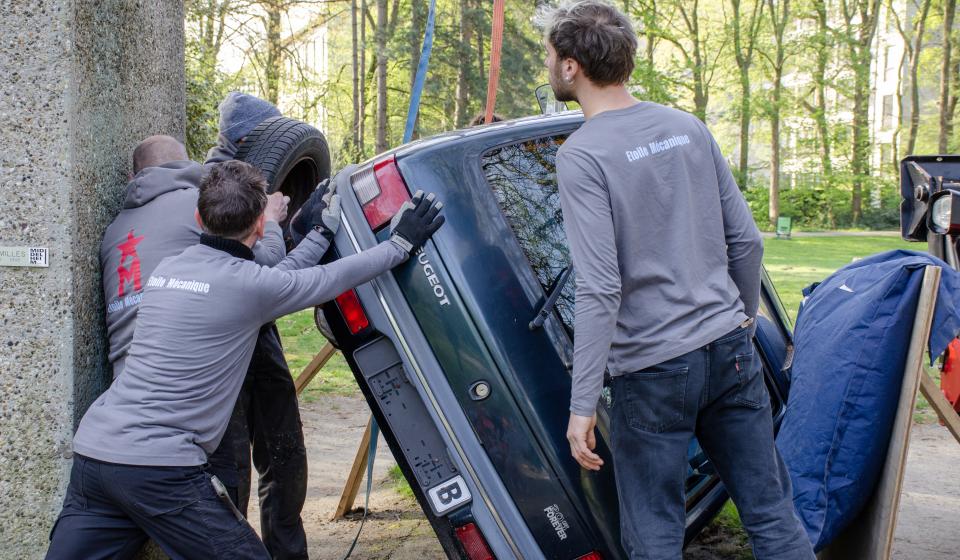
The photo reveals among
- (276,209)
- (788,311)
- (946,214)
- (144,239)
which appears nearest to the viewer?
(144,239)

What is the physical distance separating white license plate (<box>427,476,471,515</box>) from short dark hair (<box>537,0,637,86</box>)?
4.26 feet

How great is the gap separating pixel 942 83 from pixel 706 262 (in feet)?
119

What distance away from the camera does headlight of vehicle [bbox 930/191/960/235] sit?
4.53m

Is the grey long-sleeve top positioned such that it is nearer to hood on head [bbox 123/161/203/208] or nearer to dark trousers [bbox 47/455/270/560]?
dark trousers [bbox 47/455/270/560]

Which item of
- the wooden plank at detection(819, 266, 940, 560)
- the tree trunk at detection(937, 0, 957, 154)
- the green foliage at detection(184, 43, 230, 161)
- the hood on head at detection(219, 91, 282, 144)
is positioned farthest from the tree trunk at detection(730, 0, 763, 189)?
the wooden plank at detection(819, 266, 940, 560)

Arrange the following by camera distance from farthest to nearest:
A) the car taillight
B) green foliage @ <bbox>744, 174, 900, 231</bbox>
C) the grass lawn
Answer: green foliage @ <bbox>744, 174, 900, 231</bbox> < the grass lawn < the car taillight

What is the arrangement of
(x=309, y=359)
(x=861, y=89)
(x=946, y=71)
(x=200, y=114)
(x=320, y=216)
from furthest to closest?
1. (x=861, y=89)
2. (x=946, y=71)
3. (x=309, y=359)
4. (x=200, y=114)
5. (x=320, y=216)

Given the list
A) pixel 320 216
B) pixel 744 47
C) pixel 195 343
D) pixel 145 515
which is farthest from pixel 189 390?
pixel 744 47

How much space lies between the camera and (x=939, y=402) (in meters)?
3.82

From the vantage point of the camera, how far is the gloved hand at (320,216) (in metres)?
3.05

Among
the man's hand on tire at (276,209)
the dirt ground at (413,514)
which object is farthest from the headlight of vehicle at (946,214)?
the man's hand on tire at (276,209)

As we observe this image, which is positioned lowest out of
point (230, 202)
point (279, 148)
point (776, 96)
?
point (230, 202)

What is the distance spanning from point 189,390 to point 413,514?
242cm

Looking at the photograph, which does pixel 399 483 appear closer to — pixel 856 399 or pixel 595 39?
pixel 856 399
